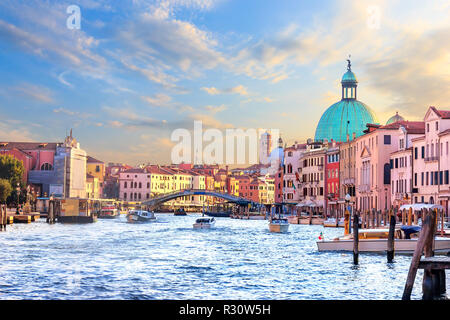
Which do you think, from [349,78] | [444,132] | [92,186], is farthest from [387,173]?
[92,186]

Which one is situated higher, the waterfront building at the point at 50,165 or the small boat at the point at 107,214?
the waterfront building at the point at 50,165

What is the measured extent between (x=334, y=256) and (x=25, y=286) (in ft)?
26.5

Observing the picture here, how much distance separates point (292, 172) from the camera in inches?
2379

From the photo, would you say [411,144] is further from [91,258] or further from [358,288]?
[358,288]

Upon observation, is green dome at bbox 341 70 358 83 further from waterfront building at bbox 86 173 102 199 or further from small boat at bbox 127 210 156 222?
small boat at bbox 127 210 156 222

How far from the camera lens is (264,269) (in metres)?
13.9

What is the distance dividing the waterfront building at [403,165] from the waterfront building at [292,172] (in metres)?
21.0

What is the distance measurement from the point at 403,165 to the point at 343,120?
2841 centimetres

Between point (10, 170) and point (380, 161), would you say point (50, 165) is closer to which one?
point (10, 170)

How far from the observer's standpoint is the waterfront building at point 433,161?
30.2 m

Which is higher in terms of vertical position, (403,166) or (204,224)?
(403,166)

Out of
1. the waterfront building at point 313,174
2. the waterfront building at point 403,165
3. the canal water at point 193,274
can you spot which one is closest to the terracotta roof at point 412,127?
the waterfront building at point 403,165

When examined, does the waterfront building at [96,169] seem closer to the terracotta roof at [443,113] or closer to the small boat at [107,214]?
the small boat at [107,214]
